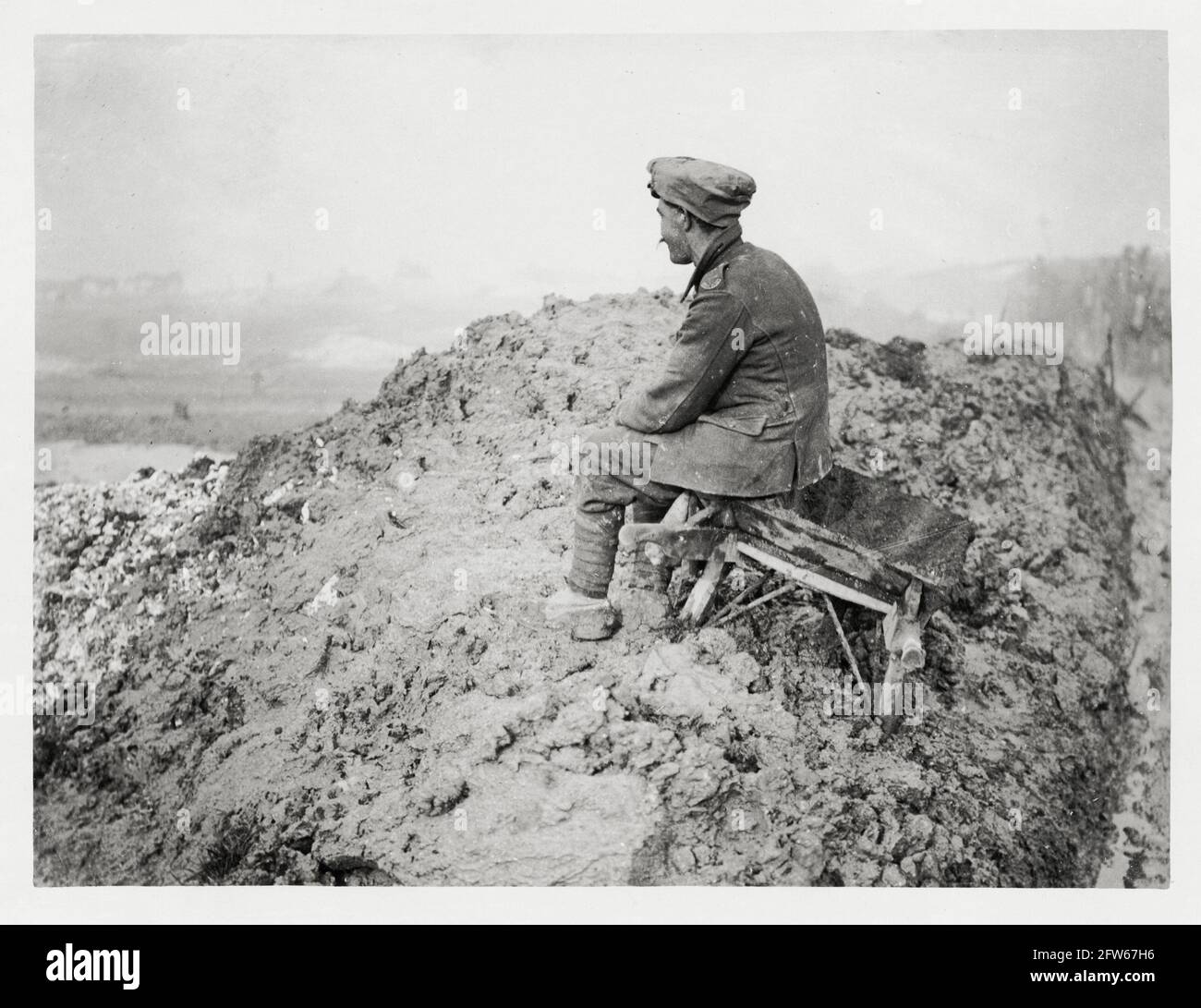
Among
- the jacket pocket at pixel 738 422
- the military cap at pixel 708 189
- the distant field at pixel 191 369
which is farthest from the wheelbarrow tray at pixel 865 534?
the distant field at pixel 191 369

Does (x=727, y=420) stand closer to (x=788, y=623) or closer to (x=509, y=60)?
(x=788, y=623)

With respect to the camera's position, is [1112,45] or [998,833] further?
[1112,45]

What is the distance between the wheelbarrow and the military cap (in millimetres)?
957

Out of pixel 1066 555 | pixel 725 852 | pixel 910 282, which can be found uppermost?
pixel 910 282

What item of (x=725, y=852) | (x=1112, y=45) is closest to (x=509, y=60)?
(x=1112, y=45)

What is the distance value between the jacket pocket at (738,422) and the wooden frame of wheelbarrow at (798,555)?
0.24 metres

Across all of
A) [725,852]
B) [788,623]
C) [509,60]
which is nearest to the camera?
[725,852]

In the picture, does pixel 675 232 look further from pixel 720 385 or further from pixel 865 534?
pixel 865 534

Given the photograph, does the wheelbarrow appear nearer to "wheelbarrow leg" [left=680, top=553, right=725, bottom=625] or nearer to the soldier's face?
"wheelbarrow leg" [left=680, top=553, right=725, bottom=625]

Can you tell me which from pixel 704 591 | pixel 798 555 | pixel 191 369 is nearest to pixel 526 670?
pixel 704 591

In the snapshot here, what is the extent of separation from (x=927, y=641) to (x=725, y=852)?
115 cm

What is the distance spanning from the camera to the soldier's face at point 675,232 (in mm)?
4445

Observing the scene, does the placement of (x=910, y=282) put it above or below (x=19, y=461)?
above

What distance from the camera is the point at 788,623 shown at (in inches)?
187
